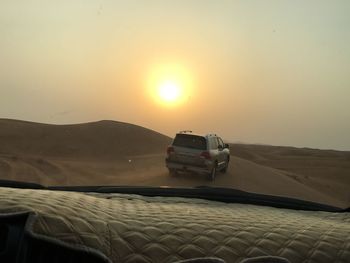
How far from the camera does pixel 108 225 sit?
2717 mm

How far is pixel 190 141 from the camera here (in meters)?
25.5

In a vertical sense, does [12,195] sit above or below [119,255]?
above

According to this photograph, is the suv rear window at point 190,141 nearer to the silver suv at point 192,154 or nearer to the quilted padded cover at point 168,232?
the silver suv at point 192,154

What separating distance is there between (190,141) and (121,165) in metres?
12.6

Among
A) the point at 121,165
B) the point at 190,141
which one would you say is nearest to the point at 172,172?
the point at 190,141

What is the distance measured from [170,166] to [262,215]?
2224 cm

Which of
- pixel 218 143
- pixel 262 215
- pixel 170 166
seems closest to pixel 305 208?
pixel 262 215

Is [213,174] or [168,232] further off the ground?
[168,232]

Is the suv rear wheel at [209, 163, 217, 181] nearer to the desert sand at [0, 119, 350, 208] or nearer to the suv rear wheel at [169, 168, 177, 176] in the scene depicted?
the desert sand at [0, 119, 350, 208]

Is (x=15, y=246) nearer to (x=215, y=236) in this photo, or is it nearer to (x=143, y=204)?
(x=215, y=236)

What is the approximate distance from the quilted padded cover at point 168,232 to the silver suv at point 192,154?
21819mm

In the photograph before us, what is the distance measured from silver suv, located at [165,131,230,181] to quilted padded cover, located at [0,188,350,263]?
71.6 feet

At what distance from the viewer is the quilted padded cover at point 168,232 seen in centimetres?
256

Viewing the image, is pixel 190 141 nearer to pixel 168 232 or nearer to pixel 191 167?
pixel 191 167
